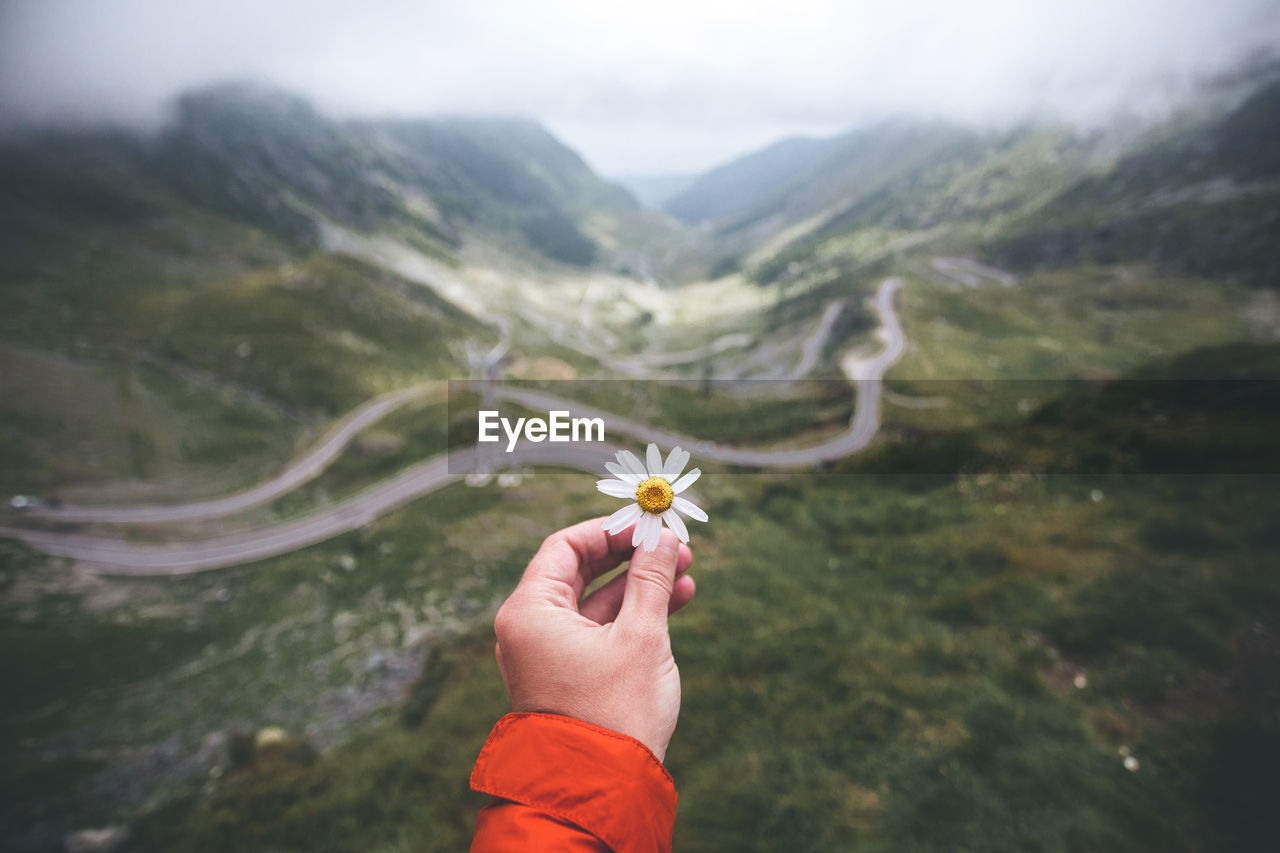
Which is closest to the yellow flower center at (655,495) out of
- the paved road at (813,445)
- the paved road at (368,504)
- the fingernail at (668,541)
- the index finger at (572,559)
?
the fingernail at (668,541)

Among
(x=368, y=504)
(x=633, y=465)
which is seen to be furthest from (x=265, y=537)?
(x=633, y=465)

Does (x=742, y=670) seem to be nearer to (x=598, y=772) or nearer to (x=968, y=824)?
(x=968, y=824)

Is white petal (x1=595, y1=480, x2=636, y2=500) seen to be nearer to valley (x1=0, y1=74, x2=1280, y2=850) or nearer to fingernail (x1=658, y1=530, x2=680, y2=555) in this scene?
fingernail (x1=658, y1=530, x2=680, y2=555)

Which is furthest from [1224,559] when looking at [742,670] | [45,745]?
[45,745]

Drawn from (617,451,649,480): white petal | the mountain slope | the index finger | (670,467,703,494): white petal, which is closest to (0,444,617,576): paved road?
the index finger

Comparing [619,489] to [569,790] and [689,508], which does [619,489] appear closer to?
[689,508]

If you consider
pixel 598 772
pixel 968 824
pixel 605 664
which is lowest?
pixel 968 824

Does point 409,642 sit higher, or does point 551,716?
point 551,716
